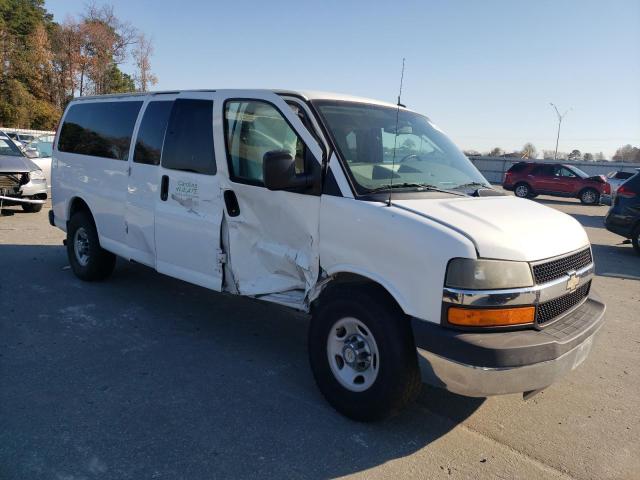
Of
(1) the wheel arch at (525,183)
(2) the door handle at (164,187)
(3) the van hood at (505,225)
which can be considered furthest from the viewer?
(1) the wheel arch at (525,183)

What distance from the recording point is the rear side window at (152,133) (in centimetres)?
499

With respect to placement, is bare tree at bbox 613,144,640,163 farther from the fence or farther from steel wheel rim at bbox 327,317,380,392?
steel wheel rim at bbox 327,317,380,392

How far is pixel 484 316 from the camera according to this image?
2.92 metres

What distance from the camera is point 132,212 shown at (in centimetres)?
533

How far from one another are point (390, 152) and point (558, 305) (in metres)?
1.60

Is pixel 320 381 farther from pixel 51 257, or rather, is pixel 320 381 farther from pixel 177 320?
pixel 51 257

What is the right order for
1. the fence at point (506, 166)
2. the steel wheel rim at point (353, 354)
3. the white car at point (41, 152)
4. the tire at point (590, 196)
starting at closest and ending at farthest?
the steel wheel rim at point (353, 354)
the white car at point (41, 152)
the tire at point (590, 196)
the fence at point (506, 166)

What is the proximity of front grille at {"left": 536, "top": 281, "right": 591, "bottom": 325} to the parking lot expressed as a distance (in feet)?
1.32

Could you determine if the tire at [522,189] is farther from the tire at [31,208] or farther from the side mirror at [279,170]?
the side mirror at [279,170]

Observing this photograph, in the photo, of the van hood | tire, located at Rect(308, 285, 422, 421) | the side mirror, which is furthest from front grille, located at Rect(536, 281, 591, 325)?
the side mirror

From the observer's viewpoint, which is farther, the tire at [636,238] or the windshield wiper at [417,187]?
the tire at [636,238]

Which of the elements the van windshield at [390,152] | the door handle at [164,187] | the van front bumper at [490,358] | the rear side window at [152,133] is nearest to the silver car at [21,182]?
the rear side window at [152,133]

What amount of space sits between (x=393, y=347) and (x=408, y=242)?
627 mm

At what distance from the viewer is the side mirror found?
11.2 ft
